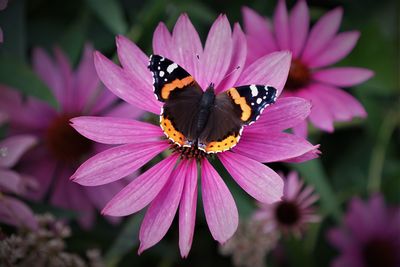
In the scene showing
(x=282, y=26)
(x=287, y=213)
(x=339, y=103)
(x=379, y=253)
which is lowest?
(x=379, y=253)

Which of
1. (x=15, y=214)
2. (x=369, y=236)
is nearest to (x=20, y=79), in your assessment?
(x=15, y=214)

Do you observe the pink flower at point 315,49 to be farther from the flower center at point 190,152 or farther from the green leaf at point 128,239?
the green leaf at point 128,239

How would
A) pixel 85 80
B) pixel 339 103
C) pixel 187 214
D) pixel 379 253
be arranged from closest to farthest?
pixel 187 214
pixel 339 103
pixel 85 80
pixel 379 253

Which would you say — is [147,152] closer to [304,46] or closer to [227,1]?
[304,46]

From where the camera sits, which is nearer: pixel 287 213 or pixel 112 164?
pixel 112 164

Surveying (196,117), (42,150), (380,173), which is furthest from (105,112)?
(380,173)

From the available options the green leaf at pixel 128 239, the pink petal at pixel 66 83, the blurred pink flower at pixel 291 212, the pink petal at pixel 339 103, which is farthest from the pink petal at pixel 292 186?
the pink petal at pixel 66 83

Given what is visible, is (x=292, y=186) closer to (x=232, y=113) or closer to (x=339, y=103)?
(x=339, y=103)
